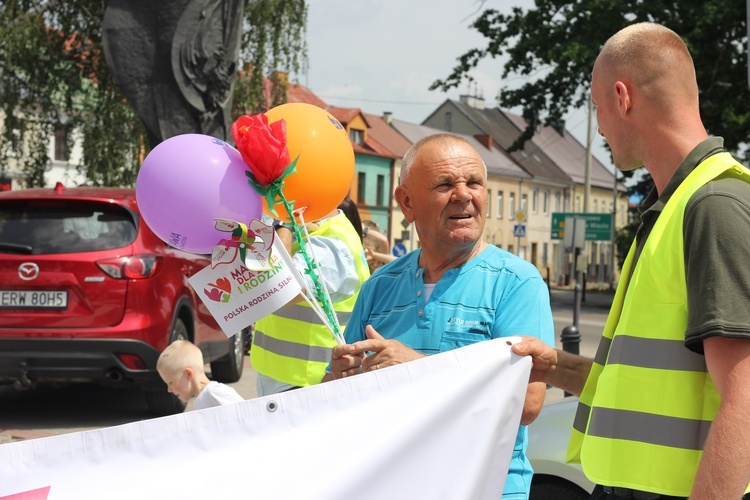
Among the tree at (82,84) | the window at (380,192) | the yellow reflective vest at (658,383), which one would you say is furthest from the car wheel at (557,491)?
the window at (380,192)

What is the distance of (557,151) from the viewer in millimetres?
88000

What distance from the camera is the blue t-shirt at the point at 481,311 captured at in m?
2.92

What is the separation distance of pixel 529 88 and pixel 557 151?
192ft

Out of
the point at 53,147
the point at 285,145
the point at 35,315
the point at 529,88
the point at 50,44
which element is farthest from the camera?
the point at 53,147

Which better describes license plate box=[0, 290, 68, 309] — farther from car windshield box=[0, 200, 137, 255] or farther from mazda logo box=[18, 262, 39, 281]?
car windshield box=[0, 200, 137, 255]

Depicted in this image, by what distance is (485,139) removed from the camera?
77500 mm

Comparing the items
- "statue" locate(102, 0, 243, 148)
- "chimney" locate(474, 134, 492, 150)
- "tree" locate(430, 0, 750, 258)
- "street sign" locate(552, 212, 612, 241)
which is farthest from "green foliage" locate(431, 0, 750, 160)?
"chimney" locate(474, 134, 492, 150)

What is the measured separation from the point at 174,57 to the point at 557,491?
8807mm

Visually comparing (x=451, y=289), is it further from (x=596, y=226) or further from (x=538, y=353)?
(x=596, y=226)

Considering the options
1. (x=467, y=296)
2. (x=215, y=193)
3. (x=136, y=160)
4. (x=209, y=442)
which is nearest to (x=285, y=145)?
(x=215, y=193)

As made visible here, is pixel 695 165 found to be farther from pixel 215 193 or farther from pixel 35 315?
pixel 35 315

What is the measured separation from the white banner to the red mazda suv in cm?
542

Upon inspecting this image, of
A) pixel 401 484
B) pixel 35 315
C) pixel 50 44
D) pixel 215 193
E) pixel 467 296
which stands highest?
pixel 50 44

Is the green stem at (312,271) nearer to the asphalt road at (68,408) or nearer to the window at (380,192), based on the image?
the asphalt road at (68,408)
